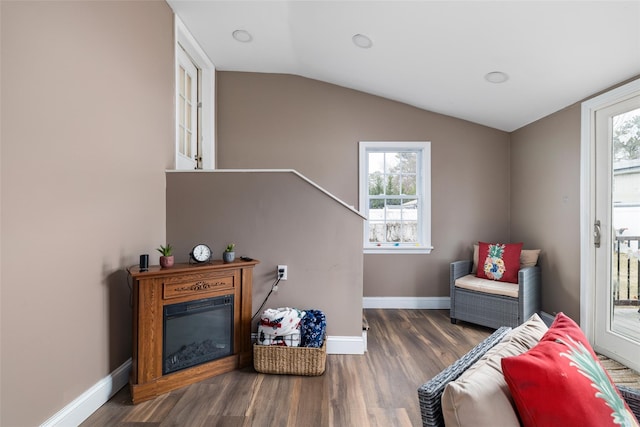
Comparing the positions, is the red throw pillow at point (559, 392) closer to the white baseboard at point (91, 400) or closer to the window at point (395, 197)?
the white baseboard at point (91, 400)

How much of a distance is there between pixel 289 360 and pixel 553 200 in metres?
3.08

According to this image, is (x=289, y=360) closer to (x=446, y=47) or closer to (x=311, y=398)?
(x=311, y=398)

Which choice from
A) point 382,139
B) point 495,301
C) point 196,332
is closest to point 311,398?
point 196,332

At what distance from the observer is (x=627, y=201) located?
261 centimetres

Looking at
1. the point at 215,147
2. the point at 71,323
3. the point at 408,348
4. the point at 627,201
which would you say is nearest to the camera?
the point at 71,323

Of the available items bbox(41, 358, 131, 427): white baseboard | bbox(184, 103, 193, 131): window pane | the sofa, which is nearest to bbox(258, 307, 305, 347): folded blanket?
bbox(41, 358, 131, 427): white baseboard

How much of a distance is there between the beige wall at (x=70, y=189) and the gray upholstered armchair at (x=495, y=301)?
312 centimetres

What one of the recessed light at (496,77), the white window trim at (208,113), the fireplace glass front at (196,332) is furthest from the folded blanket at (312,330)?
the recessed light at (496,77)

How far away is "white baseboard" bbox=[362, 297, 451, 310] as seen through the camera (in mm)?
4051

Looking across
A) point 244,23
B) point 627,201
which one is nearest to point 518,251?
point 627,201

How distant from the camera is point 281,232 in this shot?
275cm

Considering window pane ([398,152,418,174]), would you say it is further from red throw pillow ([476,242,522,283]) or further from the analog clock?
the analog clock

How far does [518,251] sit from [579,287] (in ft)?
2.02

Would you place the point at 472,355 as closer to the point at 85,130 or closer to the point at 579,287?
the point at 85,130
